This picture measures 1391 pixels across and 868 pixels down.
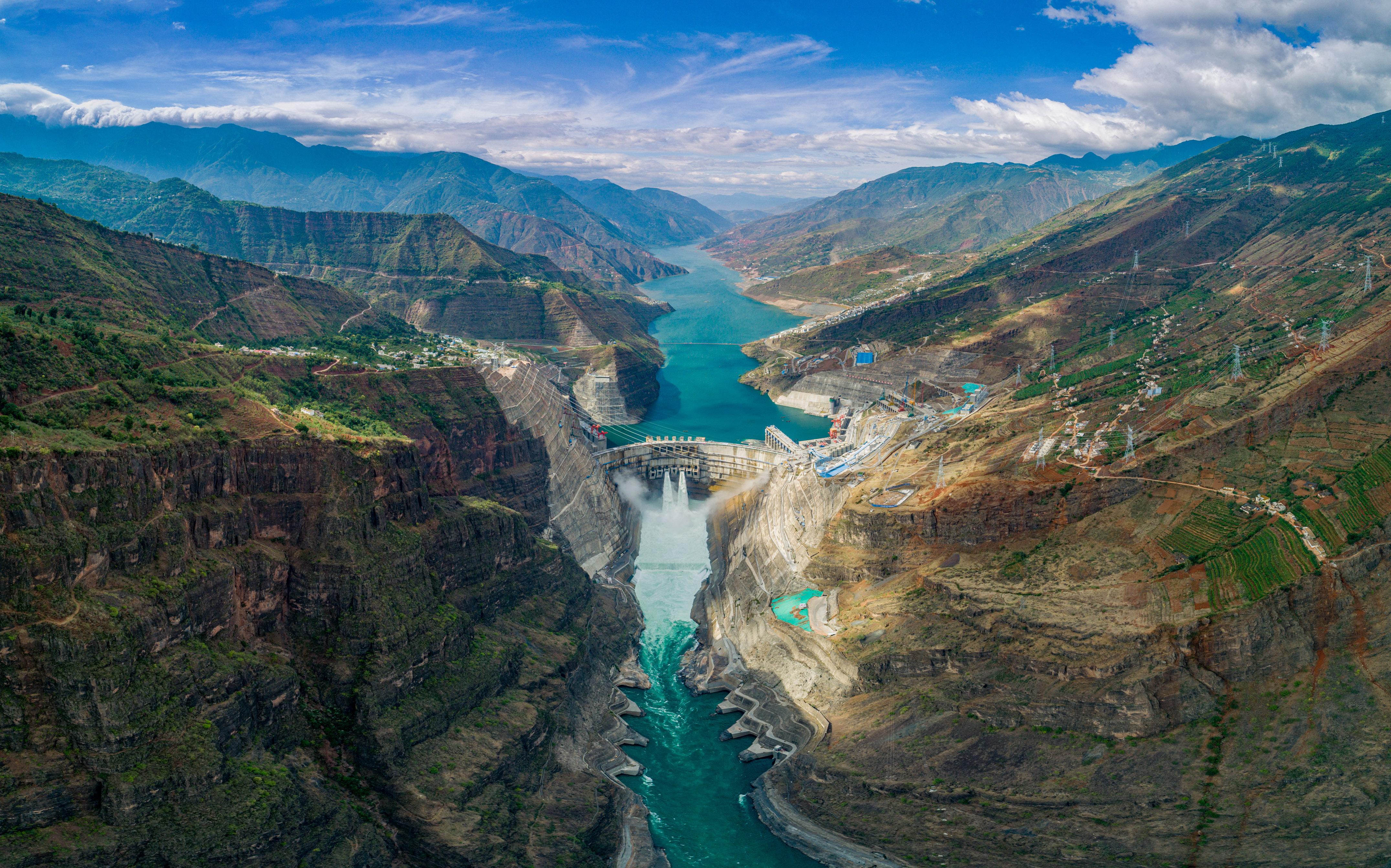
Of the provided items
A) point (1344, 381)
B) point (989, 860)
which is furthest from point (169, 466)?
point (1344, 381)

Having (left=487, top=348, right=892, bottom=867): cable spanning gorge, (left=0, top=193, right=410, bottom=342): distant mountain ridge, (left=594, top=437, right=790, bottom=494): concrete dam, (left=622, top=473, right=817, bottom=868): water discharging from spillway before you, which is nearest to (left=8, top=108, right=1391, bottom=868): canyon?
(left=622, top=473, right=817, bottom=868): water discharging from spillway

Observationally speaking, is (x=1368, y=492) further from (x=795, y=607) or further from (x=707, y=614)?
(x=707, y=614)

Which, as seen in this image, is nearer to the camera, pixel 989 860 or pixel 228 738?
pixel 228 738

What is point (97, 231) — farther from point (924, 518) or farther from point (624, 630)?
point (924, 518)

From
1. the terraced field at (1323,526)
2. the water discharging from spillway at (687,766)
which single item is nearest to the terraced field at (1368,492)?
the terraced field at (1323,526)

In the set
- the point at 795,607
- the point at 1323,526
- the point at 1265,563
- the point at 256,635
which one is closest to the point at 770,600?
the point at 795,607
